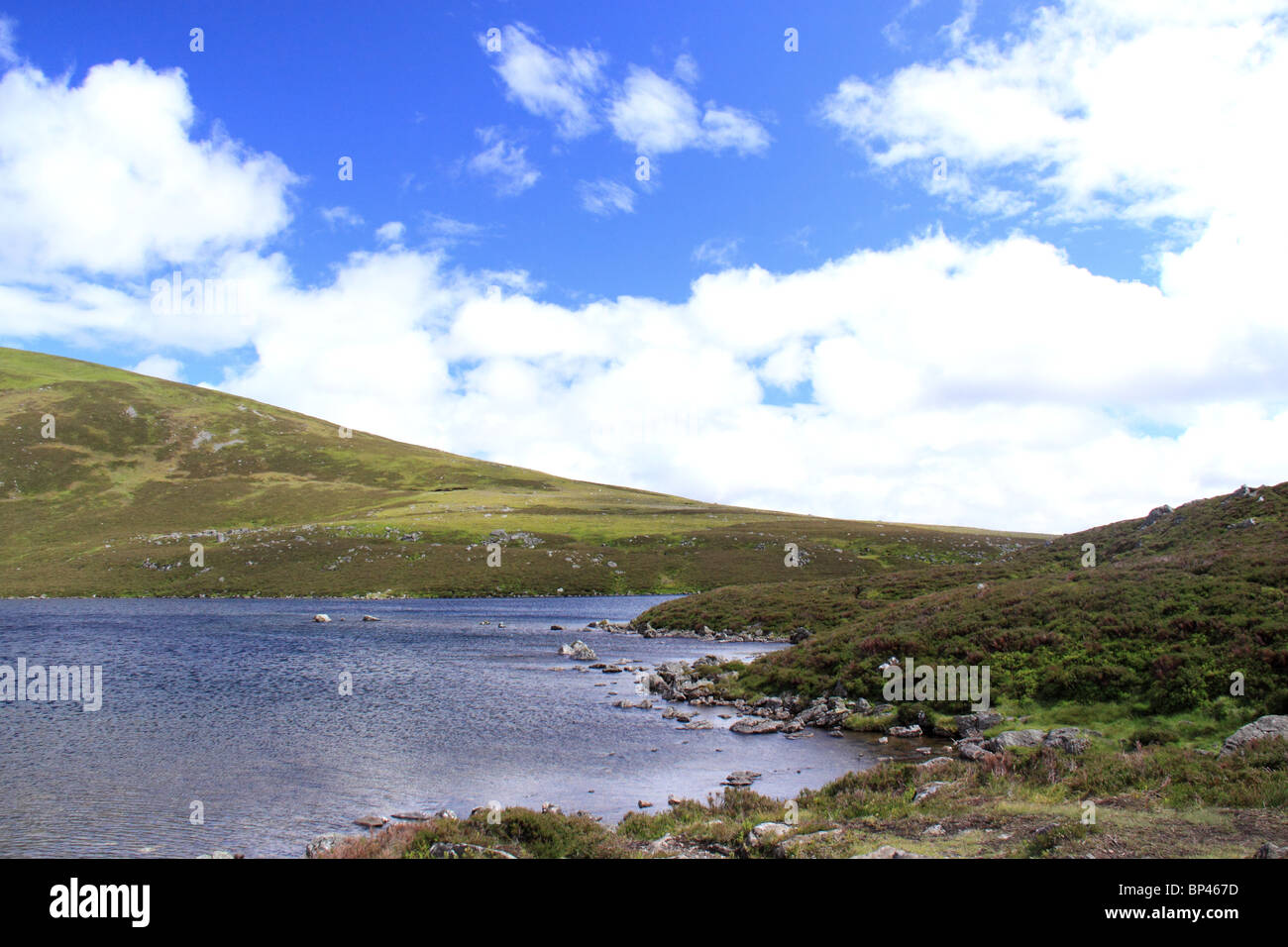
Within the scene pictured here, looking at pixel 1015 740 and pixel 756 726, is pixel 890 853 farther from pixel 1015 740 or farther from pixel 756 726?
pixel 756 726

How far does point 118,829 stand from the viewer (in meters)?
20.1

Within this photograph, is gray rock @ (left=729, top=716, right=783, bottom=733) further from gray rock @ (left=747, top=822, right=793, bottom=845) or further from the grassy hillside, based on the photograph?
the grassy hillside

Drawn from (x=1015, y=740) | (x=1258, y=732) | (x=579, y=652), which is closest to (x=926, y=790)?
(x=1015, y=740)

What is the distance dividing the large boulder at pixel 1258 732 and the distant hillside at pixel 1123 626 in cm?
292

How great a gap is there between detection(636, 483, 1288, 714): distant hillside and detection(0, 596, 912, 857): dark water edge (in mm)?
8523

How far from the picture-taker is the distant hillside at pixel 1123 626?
2622 cm

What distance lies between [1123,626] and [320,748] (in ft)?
119

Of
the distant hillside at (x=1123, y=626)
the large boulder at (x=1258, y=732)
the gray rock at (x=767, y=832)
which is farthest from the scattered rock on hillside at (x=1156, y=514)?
the gray rock at (x=767, y=832)

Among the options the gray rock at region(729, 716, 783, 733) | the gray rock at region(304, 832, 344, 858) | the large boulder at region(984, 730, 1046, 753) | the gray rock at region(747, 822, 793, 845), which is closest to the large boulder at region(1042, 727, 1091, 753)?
the large boulder at region(984, 730, 1046, 753)

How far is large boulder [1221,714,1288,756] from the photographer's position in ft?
63.1

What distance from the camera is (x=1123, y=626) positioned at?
31.8 m

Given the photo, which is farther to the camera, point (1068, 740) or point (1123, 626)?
point (1123, 626)
